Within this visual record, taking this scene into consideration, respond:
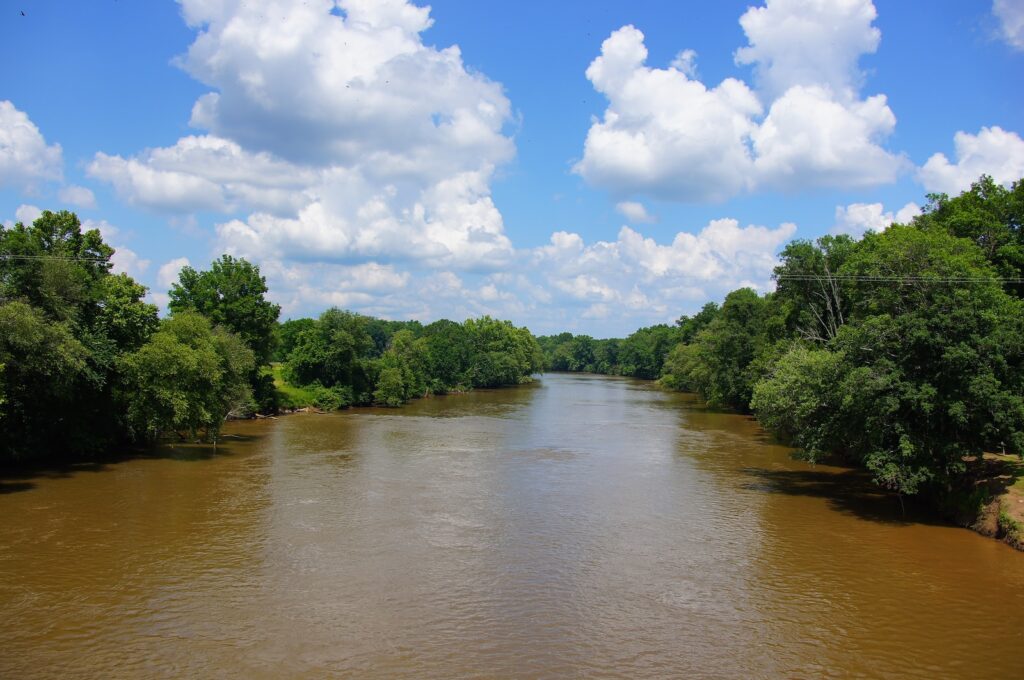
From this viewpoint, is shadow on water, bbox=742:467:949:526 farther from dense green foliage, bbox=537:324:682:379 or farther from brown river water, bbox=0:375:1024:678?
dense green foliage, bbox=537:324:682:379

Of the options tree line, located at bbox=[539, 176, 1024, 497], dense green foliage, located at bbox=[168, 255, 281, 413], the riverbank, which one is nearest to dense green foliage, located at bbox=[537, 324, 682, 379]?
dense green foliage, located at bbox=[168, 255, 281, 413]

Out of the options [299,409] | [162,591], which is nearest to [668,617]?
[162,591]

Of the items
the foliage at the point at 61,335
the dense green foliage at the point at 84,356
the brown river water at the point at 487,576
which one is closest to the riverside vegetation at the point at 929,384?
the brown river water at the point at 487,576

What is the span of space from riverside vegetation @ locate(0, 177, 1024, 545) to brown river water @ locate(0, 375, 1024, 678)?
2686 mm

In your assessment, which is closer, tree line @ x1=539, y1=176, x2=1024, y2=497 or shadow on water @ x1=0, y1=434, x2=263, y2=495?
tree line @ x1=539, y1=176, x2=1024, y2=497

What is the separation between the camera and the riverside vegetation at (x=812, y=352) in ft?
75.4

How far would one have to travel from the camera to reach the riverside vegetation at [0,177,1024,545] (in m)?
23.0

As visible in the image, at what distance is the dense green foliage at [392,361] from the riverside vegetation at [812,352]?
29.8 ft

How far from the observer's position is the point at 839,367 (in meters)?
25.9

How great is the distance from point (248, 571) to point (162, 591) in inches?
89.8

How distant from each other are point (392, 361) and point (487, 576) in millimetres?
60780

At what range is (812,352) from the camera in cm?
3425

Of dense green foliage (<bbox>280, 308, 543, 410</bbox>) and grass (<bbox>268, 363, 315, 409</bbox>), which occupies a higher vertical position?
dense green foliage (<bbox>280, 308, 543, 410</bbox>)

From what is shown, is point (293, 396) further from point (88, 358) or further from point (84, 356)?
point (84, 356)
